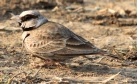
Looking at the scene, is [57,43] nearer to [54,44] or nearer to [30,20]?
[54,44]

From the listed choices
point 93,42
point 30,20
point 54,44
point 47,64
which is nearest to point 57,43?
point 54,44

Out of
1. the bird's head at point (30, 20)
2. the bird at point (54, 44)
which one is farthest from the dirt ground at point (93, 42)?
the bird's head at point (30, 20)

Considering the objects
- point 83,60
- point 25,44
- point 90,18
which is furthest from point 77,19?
point 25,44

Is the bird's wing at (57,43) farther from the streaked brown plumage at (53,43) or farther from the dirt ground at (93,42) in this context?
the dirt ground at (93,42)

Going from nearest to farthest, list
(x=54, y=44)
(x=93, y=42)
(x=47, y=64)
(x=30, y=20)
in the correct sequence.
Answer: (x=54, y=44), (x=47, y=64), (x=30, y=20), (x=93, y=42)

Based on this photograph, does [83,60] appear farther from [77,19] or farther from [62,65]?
[77,19]

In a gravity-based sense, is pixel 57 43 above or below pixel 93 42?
above
